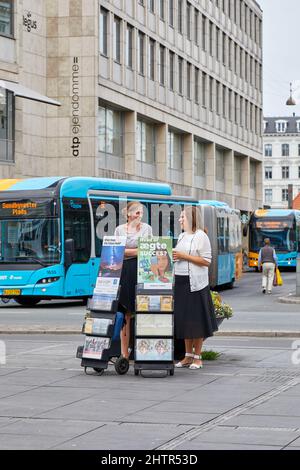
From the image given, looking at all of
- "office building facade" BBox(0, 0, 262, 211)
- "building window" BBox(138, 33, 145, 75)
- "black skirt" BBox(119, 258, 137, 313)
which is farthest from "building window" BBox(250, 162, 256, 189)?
"black skirt" BBox(119, 258, 137, 313)

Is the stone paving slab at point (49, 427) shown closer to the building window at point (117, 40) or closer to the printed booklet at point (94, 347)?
the printed booklet at point (94, 347)

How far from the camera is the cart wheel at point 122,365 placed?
39.9 ft

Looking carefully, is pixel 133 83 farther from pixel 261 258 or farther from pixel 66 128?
pixel 261 258

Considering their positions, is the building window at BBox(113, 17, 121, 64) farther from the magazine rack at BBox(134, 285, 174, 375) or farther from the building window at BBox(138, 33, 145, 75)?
the magazine rack at BBox(134, 285, 174, 375)

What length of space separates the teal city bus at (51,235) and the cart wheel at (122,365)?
15.0 meters

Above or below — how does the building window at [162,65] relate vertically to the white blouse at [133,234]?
above

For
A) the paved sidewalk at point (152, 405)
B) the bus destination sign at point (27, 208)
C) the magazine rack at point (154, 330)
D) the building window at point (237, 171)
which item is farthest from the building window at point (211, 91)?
the magazine rack at point (154, 330)

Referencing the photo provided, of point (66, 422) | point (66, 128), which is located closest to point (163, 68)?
point (66, 128)

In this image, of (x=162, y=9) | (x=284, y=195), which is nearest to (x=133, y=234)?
(x=162, y=9)

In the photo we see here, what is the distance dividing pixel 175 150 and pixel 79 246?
36383 mm

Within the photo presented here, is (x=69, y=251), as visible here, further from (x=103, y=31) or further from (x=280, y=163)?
(x=280, y=163)

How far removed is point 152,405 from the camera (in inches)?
385

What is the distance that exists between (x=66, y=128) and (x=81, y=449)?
40.7 metres

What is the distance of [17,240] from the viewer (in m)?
27.5
